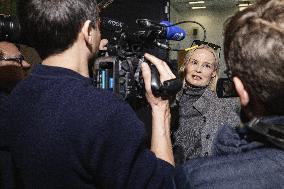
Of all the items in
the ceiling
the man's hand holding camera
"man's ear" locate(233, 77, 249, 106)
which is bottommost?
the man's hand holding camera

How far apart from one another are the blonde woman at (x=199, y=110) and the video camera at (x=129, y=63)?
2.30 ft

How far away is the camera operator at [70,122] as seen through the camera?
89 centimetres

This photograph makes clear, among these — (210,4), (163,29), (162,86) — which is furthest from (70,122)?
(210,4)

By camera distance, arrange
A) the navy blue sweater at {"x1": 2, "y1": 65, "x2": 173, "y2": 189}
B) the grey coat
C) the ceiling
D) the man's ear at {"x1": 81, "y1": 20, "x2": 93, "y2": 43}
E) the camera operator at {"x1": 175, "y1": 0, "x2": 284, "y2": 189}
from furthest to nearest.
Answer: the ceiling
the grey coat
the man's ear at {"x1": 81, "y1": 20, "x2": 93, "y2": 43}
the navy blue sweater at {"x1": 2, "y1": 65, "x2": 173, "y2": 189}
the camera operator at {"x1": 175, "y1": 0, "x2": 284, "y2": 189}

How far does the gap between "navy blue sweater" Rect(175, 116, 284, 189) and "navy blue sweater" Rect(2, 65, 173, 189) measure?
6.8 inches

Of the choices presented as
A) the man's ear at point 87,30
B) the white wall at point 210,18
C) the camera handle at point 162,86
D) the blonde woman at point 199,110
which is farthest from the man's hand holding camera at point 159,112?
the white wall at point 210,18

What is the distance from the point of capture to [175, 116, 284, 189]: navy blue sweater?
2.24 ft

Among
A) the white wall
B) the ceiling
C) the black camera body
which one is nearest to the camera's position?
the black camera body

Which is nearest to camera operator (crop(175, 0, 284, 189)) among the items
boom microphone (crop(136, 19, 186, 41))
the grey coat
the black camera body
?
boom microphone (crop(136, 19, 186, 41))

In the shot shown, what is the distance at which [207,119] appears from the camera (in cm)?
212

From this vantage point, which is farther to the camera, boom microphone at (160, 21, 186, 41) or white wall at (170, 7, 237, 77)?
white wall at (170, 7, 237, 77)

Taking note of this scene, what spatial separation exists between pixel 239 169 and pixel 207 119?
1.44 m

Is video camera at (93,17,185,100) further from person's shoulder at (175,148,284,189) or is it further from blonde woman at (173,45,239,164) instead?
blonde woman at (173,45,239,164)

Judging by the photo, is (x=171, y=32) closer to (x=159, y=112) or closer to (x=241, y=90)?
(x=159, y=112)
